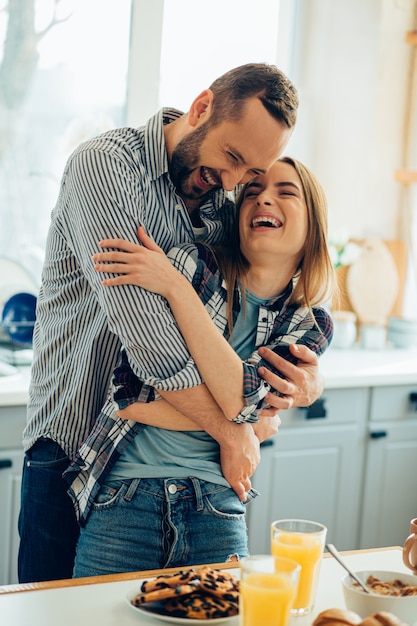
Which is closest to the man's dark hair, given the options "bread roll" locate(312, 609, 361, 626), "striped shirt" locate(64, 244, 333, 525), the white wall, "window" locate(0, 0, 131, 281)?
"striped shirt" locate(64, 244, 333, 525)

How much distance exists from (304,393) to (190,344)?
1.08 ft

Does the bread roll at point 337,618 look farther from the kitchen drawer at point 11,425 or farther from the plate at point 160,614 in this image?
the kitchen drawer at point 11,425

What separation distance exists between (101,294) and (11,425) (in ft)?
3.24

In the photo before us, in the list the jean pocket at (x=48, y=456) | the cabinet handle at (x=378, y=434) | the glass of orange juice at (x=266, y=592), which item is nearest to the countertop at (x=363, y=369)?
the cabinet handle at (x=378, y=434)

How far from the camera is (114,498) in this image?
151cm

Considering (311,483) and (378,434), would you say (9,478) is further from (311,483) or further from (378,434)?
(378,434)

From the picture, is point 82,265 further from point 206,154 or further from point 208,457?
point 208,457

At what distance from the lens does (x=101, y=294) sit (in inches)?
59.8

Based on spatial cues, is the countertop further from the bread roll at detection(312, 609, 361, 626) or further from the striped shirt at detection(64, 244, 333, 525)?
the bread roll at detection(312, 609, 361, 626)

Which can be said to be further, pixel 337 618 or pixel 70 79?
pixel 70 79

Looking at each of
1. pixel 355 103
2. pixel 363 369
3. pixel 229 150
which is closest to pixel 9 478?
pixel 229 150

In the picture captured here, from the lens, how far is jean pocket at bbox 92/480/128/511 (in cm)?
151

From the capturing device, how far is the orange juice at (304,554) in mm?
1184

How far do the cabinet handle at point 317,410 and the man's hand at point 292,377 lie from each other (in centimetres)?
115
